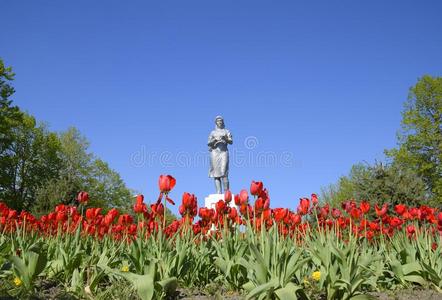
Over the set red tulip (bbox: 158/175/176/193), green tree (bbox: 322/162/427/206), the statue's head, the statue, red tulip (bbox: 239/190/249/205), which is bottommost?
red tulip (bbox: 239/190/249/205)

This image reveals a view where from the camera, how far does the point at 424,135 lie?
1108 inches

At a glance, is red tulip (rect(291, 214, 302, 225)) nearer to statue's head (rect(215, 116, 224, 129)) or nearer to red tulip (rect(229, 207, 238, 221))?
red tulip (rect(229, 207, 238, 221))

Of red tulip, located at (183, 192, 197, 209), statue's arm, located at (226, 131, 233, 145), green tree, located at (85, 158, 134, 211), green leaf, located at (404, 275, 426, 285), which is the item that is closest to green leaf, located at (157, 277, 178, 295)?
red tulip, located at (183, 192, 197, 209)

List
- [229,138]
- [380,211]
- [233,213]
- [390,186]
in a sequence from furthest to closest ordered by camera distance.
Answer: [229,138] → [390,186] → [380,211] → [233,213]

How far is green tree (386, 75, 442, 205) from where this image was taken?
27.7 metres

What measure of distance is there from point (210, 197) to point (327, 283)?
14.3 metres

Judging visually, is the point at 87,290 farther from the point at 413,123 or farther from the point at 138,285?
the point at 413,123

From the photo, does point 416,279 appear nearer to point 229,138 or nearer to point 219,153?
point 229,138

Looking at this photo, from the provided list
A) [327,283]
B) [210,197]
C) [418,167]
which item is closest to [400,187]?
[210,197]

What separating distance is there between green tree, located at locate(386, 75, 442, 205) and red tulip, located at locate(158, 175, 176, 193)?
26152mm

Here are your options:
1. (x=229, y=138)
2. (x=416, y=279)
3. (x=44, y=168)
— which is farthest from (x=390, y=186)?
(x=44, y=168)

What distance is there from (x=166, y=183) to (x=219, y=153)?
14.7 m

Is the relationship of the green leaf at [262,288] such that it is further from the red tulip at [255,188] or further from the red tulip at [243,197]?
the red tulip at [243,197]

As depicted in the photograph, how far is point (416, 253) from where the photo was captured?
5770 mm
